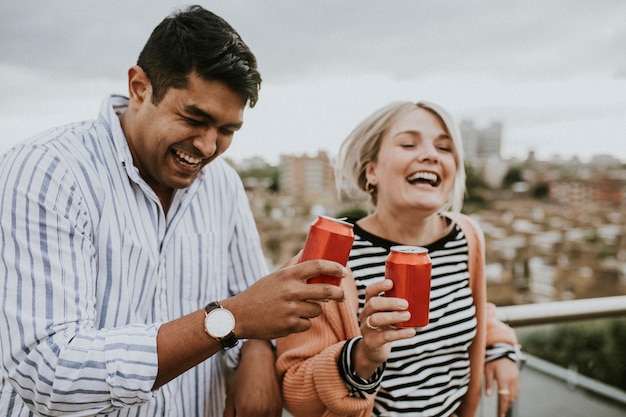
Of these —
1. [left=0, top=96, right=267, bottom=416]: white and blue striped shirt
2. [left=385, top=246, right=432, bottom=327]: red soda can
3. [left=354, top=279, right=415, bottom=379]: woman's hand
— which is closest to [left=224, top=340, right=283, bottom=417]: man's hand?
[left=0, top=96, right=267, bottom=416]: white and blue striped shirt

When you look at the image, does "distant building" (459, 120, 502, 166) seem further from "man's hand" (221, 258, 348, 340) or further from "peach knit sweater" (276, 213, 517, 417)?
"man's hand" (221, 258, 348, 340)

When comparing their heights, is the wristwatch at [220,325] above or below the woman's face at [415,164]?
below

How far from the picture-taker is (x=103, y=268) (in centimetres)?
137

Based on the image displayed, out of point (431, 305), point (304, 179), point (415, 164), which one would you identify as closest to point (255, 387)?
point (431, 305)

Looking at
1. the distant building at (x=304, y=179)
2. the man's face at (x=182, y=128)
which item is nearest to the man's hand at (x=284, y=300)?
the man's face at (x=182, y=128)

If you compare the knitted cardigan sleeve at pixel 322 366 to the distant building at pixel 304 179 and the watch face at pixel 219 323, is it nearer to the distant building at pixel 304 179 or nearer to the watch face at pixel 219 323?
the watch face at pixel 219 323

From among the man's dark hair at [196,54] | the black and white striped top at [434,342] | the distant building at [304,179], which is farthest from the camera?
the distant building at [304,179]

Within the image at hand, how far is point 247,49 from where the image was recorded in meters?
1.56

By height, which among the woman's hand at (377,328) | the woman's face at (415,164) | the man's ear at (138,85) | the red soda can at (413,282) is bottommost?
the woman's hand at (377,328)

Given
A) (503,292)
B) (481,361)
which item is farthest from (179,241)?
(503,292)

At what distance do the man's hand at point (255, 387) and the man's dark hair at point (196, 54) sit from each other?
31.3 inches

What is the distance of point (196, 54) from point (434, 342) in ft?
3.89

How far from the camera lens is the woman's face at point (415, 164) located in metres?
1.79

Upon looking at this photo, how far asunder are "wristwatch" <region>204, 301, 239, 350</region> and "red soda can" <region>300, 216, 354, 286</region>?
21 centimetres
